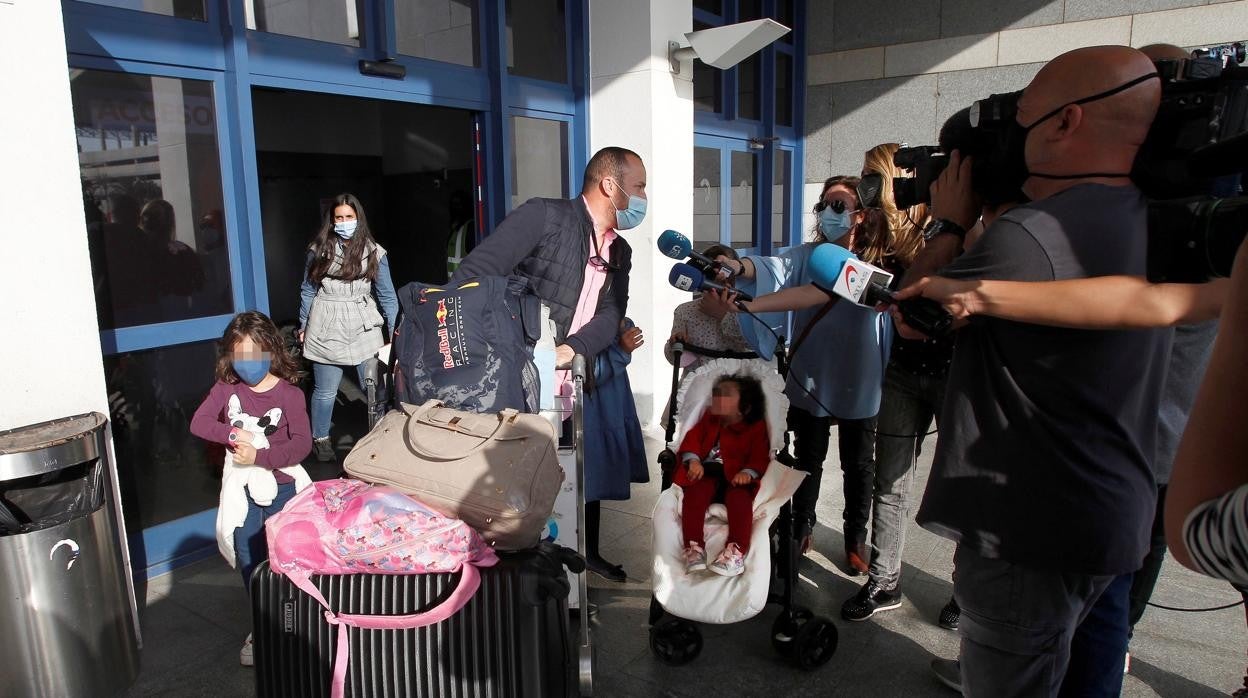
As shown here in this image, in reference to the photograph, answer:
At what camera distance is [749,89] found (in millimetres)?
8148

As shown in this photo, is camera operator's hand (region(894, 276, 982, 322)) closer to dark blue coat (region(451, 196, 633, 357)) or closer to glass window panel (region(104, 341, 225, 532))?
dark blue coat (region(451, 196, 633, 357))

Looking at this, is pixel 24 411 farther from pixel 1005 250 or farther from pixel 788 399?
pixel 1005 250

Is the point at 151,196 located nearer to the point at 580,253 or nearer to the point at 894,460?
the point at 580,253

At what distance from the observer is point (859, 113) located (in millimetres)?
8406

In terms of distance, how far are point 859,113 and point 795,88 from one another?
2.60 feet

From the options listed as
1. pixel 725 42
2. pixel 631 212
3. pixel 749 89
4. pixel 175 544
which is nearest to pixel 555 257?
pixel 631 212

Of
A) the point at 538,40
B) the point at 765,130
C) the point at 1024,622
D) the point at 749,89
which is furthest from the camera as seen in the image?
the point at 765,130

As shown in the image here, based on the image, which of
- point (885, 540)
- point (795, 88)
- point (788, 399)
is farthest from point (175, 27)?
point (795, 88)

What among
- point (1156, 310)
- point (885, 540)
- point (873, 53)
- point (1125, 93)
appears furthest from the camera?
point (873, 53)

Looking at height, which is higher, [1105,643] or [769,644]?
[1105,643]

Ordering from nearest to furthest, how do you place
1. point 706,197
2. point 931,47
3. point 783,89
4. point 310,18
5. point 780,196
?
point 310,18 < point 706,197 < point 931,47 < point 783,89 < point 780,196

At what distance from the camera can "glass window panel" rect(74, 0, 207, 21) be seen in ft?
11.5

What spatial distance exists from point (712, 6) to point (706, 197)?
5.92 ft

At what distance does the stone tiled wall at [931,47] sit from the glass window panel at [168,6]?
653 centimetres
